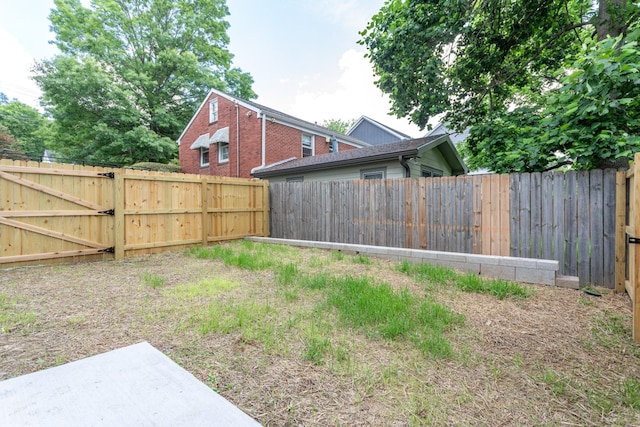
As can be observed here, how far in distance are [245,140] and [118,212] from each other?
8.90 m

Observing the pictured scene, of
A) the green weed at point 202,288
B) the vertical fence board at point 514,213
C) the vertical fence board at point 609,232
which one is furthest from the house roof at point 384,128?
the green weed at point 202,288

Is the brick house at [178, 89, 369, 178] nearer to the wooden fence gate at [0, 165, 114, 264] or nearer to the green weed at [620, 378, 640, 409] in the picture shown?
the wooden fence gate at [0, 165, 114, 264]

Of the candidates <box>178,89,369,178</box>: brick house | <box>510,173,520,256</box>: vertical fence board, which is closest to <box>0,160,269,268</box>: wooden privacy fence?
<box>510,173,520,256</box>: vertical fence board

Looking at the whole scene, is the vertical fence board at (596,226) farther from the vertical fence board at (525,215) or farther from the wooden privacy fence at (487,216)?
the vertical fence board at (525,215)

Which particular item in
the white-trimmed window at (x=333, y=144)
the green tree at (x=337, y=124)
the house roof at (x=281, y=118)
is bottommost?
the white-trimmed window at (x=333, y=144)

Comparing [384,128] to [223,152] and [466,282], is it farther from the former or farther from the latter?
[466,282]

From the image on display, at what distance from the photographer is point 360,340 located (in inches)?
93.2

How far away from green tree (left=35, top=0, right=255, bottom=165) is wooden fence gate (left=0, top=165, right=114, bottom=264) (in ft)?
44.6

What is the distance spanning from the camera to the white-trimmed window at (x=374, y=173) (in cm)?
836

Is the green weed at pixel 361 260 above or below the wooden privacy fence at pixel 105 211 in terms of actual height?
below

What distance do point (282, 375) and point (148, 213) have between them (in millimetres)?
5571

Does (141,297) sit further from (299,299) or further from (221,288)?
(299,299)

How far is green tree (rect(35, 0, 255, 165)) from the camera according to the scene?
1603cm

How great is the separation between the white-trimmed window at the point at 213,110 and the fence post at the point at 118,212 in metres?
10.9
